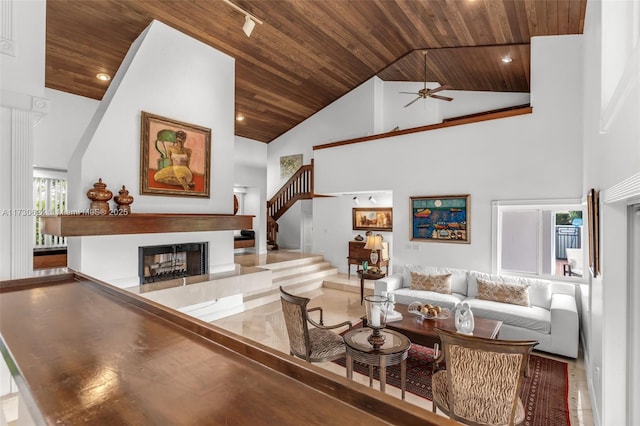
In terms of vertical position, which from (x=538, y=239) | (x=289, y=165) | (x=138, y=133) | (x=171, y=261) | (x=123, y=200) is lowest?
(x=171, y=261)

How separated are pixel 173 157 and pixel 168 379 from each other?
173 inches

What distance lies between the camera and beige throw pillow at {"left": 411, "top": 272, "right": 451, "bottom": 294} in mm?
4793

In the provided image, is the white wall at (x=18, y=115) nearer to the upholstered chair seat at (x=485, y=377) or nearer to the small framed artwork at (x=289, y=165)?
the upholstered chair seat at (x=485, y=377)

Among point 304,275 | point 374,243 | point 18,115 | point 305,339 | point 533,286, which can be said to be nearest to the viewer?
point 18,115

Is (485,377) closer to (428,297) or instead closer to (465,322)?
(465,322)

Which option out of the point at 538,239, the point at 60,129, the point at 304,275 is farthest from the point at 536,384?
the point at 60,129

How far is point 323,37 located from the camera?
18.6 feet

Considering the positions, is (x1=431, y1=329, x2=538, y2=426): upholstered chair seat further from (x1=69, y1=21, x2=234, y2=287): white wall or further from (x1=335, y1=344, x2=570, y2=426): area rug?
(x1=69, y1=21, x2=234, y2=287): white wall

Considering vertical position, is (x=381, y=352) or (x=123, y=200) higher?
(x=123, y=200)

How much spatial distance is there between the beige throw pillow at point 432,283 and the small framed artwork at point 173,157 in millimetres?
3667

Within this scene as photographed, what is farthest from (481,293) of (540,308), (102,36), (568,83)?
(102,36)

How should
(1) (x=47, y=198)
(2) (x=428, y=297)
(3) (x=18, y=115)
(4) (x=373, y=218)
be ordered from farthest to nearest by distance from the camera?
(4) (x=373, y=218), (1) (x=47, y=198), (2) (x=428, y=297), (3) (x=18, y=115)

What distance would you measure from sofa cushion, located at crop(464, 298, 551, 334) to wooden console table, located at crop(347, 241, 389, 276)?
278 cm

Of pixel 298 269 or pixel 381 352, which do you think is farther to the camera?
pixel 298 269
